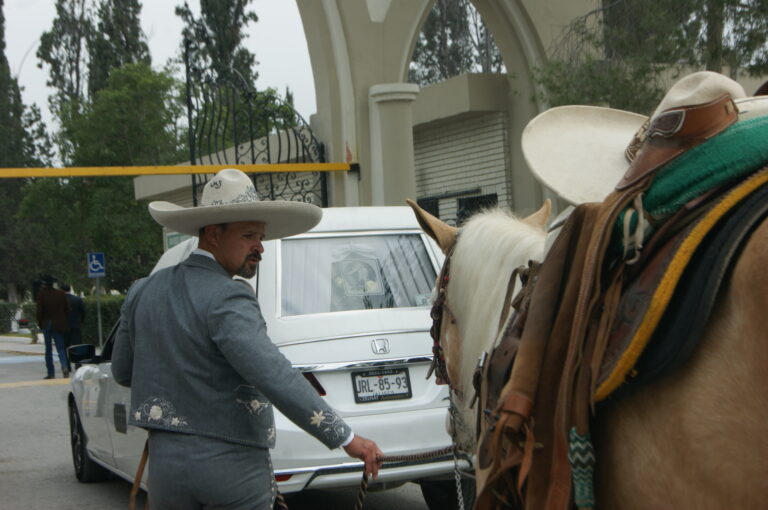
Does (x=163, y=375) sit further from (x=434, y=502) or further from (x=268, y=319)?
(x=434, y=502)

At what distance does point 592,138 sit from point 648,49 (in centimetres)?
848

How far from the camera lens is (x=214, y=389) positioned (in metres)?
3.40

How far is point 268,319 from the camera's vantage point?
218 inches

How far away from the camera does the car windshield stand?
5.79 meters

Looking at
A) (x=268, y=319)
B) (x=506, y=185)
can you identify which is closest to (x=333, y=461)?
(x=268, y=319)

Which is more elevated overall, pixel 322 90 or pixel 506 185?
pixel 322 90

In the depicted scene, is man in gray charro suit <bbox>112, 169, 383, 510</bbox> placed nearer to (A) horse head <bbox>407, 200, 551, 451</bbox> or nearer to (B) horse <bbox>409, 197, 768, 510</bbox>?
(A) horse head <bbox>407, 200, 551, 451</bbox>

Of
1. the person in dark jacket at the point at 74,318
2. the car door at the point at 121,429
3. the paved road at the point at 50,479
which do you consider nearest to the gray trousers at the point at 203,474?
the car door at the point at 121,429

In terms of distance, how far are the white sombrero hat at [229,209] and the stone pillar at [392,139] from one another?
872 cm

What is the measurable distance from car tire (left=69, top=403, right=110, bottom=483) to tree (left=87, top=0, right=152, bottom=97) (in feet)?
144

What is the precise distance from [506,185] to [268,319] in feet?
29.6

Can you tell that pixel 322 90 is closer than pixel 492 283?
No

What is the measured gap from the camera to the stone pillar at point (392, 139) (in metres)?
12.5

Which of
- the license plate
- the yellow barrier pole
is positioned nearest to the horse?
the license plate
